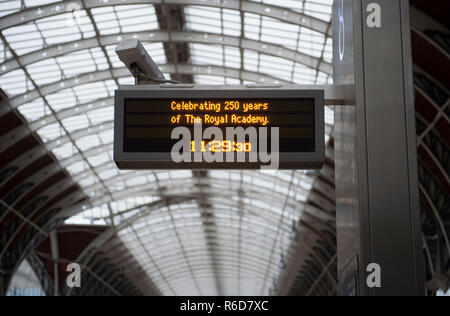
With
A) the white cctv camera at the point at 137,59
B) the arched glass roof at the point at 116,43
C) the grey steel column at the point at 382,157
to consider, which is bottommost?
the grey steel column at the point at 382,157

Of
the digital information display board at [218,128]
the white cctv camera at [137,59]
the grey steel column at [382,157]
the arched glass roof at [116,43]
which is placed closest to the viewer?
the grey steel column at [382,157]

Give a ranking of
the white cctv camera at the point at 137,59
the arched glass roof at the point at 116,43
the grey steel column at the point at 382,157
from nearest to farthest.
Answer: the grey steel column at the point at 382,157 → the white cctv camera at the point at 137,59 → the arched glass roof at the point at 116,43

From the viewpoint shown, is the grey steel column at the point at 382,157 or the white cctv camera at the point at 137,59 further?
the white cctv camera at the point at 137,59

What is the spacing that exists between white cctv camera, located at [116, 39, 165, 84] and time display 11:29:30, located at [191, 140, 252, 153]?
1.26 meters

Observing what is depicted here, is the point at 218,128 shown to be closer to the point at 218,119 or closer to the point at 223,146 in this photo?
the point at 218,119

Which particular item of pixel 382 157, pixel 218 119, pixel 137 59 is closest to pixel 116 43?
pixel 137 59

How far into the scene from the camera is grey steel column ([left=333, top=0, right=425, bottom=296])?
19.9 feet

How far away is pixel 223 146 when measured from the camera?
7.59 meters

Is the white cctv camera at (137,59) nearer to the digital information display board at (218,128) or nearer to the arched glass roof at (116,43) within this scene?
the digital information display board at (218,128)

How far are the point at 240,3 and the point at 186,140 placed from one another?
69.9 ft

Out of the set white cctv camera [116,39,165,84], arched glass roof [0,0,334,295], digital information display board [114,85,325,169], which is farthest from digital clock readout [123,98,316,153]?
arched glass roof [0,0,334,295]

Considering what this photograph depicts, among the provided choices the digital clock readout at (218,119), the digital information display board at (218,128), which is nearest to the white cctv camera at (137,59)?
the digital information display board at (218,128)

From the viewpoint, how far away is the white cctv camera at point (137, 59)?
8008 mm
